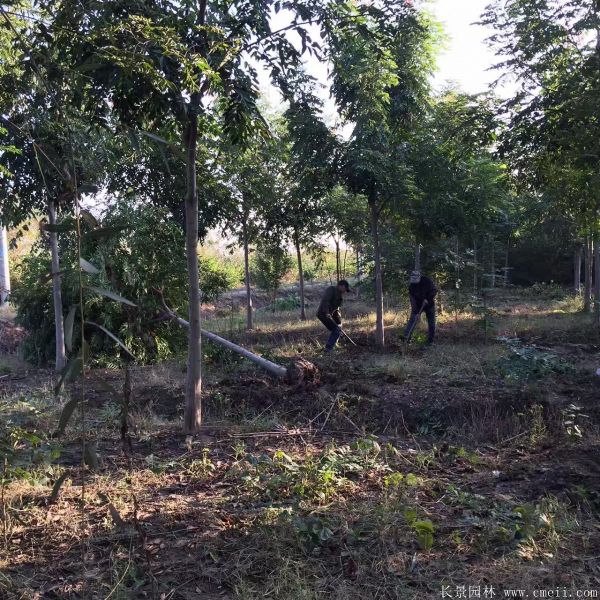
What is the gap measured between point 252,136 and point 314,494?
11.0 feet

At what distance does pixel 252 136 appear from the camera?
5.70 metres

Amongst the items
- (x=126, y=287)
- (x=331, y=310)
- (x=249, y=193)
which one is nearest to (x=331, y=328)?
(x=331, y=310)

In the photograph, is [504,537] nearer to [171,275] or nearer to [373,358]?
[373,358]

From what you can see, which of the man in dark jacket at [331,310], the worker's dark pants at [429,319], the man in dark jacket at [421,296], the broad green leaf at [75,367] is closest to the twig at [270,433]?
the broad green leaf at [75,367]

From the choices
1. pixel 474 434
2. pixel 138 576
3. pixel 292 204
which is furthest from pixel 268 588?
pixel 292 204

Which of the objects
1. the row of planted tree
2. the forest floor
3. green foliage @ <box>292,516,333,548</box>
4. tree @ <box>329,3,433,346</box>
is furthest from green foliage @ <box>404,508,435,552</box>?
tree @ <box>329,3,433,346</box>

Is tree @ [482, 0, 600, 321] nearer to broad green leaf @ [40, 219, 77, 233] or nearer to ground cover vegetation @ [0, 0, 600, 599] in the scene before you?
ground cover vegetation @ [0, 0, 600, 599]

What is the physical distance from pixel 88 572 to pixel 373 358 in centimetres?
744

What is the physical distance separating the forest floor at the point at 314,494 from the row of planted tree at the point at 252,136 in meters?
1.11

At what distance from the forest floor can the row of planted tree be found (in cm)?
111

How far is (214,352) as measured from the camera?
10.1 m

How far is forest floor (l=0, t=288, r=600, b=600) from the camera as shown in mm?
3094

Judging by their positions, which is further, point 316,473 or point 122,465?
point 122,465

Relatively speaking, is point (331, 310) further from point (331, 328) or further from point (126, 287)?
point (126, 287)
